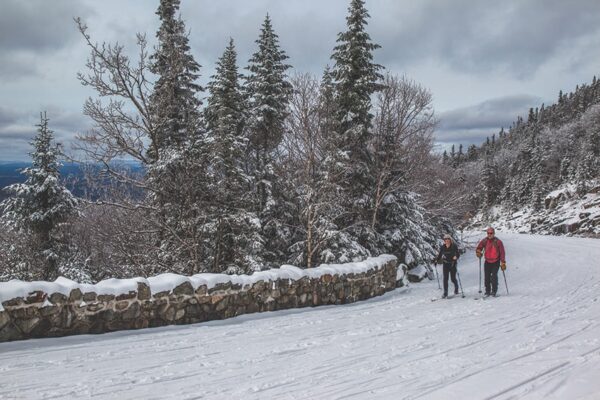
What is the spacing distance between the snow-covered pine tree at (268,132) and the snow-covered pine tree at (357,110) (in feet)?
7.89

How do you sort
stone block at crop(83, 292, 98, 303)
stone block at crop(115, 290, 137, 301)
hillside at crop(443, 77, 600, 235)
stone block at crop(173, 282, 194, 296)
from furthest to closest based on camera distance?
hillside at crop(443, 77, 600, 235) → stone block at crop(173, 282, 194, 296) → stone block at crop(115, 290, 137, 301) → stone block at crop(83, 292, 98, 303)

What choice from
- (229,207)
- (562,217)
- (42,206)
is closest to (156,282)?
(229,207)

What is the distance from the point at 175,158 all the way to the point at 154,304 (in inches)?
256

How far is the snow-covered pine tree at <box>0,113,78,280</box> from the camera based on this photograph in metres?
18.8

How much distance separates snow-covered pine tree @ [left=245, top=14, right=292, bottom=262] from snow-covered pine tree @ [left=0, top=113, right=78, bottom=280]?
934cm

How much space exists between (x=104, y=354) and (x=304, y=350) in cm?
267

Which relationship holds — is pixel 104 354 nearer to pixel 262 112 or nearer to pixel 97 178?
pixel 97 178

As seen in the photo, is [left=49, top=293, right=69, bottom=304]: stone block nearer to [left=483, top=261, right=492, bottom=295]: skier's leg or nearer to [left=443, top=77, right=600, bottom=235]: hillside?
[left=483, top=261, right=492, bottom=295]: skier's leg

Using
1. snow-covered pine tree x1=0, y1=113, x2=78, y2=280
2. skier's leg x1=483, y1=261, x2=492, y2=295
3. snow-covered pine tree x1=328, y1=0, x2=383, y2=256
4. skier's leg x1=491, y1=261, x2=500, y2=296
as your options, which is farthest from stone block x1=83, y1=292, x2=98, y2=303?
snow-covered pine tree x1=0, y1=113, x2=78, y2=280

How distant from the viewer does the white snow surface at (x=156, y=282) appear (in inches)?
225

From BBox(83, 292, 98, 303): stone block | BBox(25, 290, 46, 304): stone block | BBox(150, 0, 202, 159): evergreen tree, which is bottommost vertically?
BBox(83, 292, 98, 303): stone block

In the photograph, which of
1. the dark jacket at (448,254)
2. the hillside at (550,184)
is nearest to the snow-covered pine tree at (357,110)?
the dark jacket at (448,254)

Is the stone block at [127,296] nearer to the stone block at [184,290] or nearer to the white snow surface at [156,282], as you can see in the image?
the white snow surface at [156,282]

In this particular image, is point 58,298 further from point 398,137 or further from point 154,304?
point 398,137
